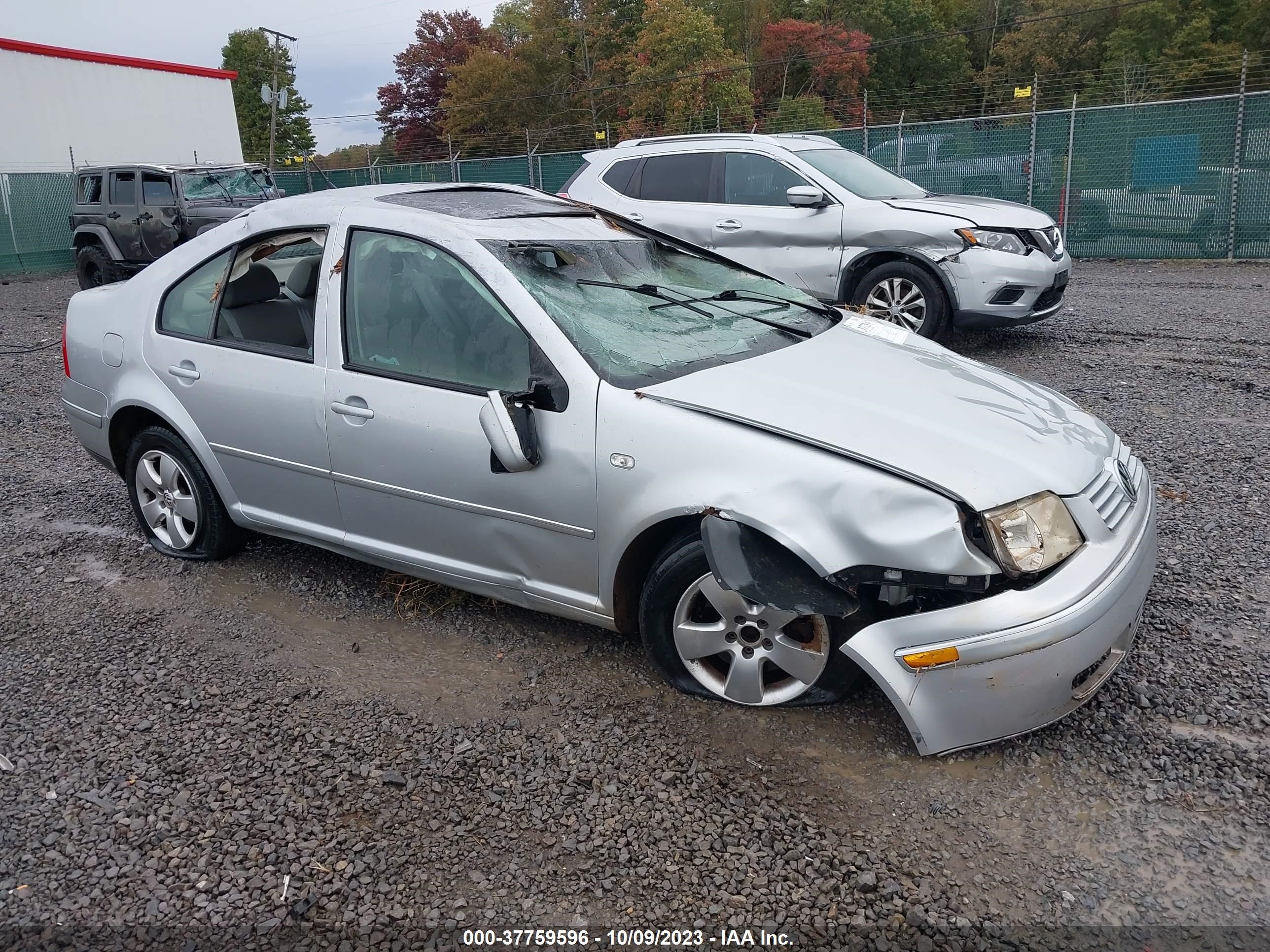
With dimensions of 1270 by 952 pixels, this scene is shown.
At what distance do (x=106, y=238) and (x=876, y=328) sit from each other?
543 inches

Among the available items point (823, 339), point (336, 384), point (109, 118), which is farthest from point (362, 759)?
point (109, 118)

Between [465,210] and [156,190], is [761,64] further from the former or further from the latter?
[465,210]

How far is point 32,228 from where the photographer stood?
21562 mm

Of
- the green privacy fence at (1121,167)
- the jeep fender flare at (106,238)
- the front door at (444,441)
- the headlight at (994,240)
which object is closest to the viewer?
the front door at (444,441)

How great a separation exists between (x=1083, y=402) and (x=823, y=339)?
3.65 m

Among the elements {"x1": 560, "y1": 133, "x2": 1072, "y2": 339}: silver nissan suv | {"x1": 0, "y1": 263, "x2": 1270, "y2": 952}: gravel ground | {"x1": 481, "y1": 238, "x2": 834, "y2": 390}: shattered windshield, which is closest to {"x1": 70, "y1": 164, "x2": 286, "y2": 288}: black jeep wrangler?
{"x1": 560, "y1": 133, "x2": 1072, "y2": 339}: silver nissan suv

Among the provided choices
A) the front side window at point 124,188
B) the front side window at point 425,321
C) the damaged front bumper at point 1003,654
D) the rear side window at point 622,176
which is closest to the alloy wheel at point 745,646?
the damaged front bumper at point 1003,654

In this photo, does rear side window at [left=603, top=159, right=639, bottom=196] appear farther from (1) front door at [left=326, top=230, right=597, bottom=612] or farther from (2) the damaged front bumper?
(2) the damaged front bumper

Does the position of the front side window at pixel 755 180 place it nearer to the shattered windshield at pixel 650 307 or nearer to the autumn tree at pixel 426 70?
the shattered windshield at pixel 650 307

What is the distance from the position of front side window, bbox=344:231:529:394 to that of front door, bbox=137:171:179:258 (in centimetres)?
1184

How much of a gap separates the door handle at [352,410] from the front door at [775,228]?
209 inches

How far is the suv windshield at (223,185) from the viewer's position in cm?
1421

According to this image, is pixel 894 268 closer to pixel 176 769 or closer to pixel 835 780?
pixel 835 780

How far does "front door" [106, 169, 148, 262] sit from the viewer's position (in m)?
14.3
